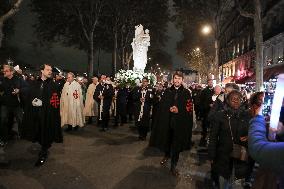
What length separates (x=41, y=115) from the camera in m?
8.46

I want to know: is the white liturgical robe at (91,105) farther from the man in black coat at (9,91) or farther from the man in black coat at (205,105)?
the man in black coat at (9,91)

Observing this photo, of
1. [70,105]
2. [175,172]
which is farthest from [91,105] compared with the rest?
[175,172]

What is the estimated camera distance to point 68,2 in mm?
31641

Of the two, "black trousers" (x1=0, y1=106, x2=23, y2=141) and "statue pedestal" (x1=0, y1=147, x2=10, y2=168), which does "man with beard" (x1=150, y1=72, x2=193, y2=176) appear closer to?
"statue pedestal" (x1=0, y1=147, x2=10, y2=168)

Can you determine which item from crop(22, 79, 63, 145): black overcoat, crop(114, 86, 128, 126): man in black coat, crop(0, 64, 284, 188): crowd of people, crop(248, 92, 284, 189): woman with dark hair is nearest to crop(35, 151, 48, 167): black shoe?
crop(0, 64, 284, 188): crowd of people

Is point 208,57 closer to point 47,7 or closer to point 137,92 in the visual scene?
point 47,7

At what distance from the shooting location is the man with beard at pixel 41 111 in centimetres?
847

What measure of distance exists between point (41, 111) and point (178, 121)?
9.20 feet

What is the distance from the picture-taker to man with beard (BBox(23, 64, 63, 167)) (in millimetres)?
8469

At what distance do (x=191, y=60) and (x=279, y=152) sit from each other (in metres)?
62.9

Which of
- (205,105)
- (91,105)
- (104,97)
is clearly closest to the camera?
(205,105)

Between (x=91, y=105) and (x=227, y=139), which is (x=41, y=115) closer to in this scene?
(x=227, y=139)

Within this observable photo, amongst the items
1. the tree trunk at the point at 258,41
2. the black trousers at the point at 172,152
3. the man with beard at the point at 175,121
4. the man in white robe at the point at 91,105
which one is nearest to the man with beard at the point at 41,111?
the man with beard at the point at 175,121

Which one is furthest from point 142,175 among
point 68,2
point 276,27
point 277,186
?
point 276,27
